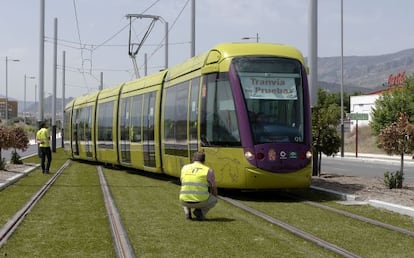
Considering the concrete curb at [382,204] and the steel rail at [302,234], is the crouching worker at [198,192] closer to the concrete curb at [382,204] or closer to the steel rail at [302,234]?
the steel rail at [302,234]

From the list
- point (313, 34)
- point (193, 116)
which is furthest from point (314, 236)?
point (313, 34)

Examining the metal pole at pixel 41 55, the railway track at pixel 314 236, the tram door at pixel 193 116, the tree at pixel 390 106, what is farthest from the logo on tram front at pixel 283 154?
the tree at pixel 390 106

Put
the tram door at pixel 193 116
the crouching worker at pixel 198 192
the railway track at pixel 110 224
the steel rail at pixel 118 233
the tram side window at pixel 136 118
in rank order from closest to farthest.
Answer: the steel rail at pixel 118 233
the railway track at pixel 110 224
the crouching worker at pixel 198 192
the tram door at pixel 193 116
the tram side window at pixel 136 118

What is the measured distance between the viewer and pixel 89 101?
30328mm

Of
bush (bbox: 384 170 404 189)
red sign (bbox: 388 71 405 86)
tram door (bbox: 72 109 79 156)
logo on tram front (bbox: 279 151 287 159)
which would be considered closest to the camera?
logo on tram front (bbox: 279 151 287 159)

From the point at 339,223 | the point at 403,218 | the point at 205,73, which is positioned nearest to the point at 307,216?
the point at 339,223

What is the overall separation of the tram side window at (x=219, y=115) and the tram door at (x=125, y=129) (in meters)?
8.40

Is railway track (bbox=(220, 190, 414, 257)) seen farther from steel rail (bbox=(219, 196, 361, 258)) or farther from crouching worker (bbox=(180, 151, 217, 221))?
crouching worker (bbox=(180, 151, 217, 221))

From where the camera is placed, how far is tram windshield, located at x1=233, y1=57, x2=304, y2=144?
14086mm

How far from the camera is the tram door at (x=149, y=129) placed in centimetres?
2004

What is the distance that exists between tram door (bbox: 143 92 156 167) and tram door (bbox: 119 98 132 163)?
2.18 m

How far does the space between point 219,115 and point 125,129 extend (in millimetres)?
9520

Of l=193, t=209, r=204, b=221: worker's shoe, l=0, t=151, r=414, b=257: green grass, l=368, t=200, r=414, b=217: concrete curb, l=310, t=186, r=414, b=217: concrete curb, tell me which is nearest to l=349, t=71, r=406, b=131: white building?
l=310, t=186, r=414, b=217: concrete curb

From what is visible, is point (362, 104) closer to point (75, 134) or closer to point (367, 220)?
point (75, 134)
